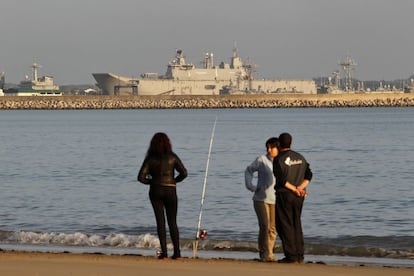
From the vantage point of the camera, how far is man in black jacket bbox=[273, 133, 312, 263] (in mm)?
10219

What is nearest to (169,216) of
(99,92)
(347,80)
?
(99,92)

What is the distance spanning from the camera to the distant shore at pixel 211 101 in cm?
13800

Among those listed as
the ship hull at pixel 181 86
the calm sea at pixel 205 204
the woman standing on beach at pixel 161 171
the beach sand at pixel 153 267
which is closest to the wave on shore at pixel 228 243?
the calm sea at pixel 205 204

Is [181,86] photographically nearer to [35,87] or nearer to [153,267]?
[35,87]

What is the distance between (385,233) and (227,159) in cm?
1905

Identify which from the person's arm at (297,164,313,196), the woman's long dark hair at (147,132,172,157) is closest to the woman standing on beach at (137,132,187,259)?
the woman's long dark hair at (147,132,172,157)

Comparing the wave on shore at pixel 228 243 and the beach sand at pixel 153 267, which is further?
the wave on shore at pixel 228 243

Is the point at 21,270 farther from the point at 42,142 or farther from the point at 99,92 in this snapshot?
the point at 99,92

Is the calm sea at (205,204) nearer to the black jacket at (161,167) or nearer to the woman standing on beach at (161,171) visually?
the woman standing on beach at (161,171)

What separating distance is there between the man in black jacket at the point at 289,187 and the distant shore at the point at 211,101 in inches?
4983

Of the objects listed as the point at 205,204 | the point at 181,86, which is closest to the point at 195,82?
the point at 181,86

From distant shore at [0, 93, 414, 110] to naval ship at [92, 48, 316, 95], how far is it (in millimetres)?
13476

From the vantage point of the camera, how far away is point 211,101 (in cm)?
13962

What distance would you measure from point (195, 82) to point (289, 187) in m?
147
